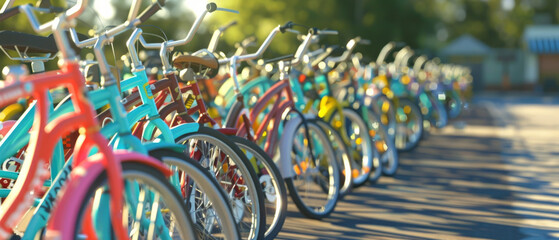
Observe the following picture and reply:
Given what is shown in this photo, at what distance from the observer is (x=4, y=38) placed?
3.36m

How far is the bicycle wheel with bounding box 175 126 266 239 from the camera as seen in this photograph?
3.49 meters

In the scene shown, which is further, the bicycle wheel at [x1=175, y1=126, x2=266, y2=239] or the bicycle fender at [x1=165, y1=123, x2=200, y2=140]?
the bicycle wheel at [x1=175, y1=126, x2=266, y2=239]

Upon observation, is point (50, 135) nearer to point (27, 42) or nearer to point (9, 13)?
point (9, 13)

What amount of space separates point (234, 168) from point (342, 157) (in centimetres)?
202

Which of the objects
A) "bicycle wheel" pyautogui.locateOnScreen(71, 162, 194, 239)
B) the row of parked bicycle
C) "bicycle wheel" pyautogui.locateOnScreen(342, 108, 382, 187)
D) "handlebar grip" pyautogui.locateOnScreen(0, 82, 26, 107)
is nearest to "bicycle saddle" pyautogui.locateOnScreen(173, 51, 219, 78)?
the row of parked bicycle

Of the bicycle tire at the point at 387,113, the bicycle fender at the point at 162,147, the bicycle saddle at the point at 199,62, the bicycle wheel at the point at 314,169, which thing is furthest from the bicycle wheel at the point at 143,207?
the bicycle tire at the point at 387,113

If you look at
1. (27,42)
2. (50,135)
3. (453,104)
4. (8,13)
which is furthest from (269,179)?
(453,104)

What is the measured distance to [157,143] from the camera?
2711 mm

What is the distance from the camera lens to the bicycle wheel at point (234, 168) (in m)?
3.49

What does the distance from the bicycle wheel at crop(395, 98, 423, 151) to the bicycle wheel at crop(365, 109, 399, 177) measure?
5.14ft

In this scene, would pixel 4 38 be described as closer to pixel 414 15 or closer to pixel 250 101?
pixel 250 101

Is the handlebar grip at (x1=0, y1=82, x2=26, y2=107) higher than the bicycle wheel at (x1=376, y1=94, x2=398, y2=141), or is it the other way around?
the bicycle wheel at (x1=376, y1=94, x2=398, y2=141)

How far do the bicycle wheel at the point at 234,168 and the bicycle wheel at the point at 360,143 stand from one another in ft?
7.98

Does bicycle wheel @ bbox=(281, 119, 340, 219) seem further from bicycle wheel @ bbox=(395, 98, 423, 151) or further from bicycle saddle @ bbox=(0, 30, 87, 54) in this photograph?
bicycle wheel @ bbox=(395, 98, 423, 151)
